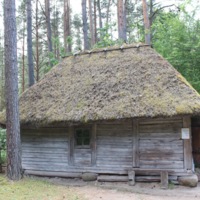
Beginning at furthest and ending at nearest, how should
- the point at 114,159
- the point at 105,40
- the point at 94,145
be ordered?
the point at 105,40
the point at 94,145
the point at 114,159

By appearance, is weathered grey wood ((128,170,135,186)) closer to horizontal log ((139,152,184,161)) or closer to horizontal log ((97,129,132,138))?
horizontal log ((139,152,184,161))

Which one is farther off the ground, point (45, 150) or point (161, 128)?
point (161, 128)

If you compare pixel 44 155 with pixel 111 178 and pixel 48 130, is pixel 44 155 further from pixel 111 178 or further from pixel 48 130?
pixel 111 178

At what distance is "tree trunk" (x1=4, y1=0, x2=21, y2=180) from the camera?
8211 millimetres

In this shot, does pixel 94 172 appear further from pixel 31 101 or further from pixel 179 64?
pixel 179 64

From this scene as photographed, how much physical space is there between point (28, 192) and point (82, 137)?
12.2ft

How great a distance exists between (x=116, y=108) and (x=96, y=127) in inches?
53.8

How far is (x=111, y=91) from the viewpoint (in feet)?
33.7

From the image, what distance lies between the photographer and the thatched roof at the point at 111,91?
29.6 ft

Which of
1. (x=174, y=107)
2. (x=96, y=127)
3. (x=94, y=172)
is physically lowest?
(x=94, y=172)

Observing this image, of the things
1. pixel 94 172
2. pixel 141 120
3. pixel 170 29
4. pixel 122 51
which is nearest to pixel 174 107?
pixel 141 120

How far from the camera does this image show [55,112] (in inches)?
399

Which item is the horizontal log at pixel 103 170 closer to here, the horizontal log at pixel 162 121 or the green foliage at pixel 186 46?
the horizontal log at pixel 162 121

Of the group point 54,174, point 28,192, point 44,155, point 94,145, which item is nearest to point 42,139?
point 44,155
